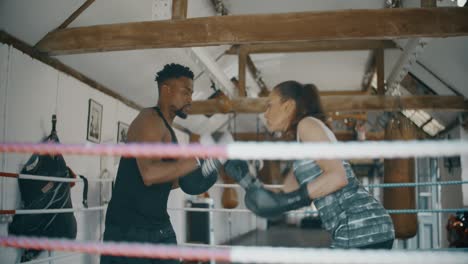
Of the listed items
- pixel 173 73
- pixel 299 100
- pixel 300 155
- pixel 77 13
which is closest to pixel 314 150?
pixel 300 155

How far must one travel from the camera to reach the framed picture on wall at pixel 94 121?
175 inches

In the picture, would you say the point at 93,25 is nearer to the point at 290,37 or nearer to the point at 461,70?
the point at 290,37

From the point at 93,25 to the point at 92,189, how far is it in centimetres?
170

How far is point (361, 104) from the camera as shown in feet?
19.3

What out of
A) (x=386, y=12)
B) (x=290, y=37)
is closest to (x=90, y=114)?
(x=290, y=37)

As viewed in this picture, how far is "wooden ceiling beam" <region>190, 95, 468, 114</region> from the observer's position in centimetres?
568

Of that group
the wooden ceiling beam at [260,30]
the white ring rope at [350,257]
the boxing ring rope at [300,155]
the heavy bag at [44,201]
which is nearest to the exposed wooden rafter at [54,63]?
the wooden ceiling beam at [260,30]

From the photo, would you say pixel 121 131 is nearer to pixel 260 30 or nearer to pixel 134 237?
pixel 260 30

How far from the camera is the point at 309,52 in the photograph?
6383 mm

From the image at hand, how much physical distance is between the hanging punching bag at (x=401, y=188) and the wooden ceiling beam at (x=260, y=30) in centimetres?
214

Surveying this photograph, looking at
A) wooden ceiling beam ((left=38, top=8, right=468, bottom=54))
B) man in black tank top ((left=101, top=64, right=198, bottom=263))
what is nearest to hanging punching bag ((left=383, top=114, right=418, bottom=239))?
wooden ceiling beam ((left=38, top=8, right=468, bottom=54))

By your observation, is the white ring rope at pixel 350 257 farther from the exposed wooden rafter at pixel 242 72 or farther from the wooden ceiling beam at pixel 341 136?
the wooden ceiling beam at pixel 341 136

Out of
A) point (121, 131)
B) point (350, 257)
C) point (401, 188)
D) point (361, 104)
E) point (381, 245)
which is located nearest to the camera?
point (350, 257)

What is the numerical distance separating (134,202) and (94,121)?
2926mm
